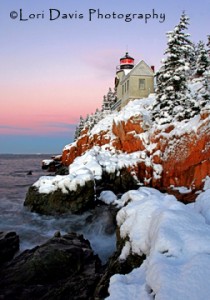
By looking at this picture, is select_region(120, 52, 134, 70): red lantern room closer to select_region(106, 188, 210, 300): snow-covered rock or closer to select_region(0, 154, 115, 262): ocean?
select_region(0, 154, 115, 262): ocean

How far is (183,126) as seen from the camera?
70.2 ft

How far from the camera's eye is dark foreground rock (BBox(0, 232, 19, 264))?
34.9 feet

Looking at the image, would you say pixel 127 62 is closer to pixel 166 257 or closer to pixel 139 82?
pixel 139 82

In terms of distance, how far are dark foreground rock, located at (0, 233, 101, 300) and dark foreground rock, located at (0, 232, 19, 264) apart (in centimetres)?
102

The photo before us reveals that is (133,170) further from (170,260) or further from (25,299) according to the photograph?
(170,260)

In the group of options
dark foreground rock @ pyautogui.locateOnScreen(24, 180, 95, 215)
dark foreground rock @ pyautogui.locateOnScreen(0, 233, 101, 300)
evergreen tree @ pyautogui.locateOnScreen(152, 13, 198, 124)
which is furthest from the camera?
evergreen tree @ pyautogui.locateOnScreen(152, 13, 198, 124)

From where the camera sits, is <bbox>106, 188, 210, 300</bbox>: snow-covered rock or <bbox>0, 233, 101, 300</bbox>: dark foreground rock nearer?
<bbox>106, 188, 210, 300</bbox>: snow-covered rock

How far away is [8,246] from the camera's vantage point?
1141 cm

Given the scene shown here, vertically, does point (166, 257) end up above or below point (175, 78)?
below

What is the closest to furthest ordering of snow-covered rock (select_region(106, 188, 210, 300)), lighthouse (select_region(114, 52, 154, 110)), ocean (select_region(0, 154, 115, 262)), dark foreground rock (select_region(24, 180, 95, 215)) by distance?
1. snow-covered rock (select_region(106, 188, 210, 300))
2. ocean (select_region(0, 154, 115, 262))
3. dark foreground rock (select_region(24, 180, 95, 215))
4. lighthouse (select_region(114, 52, 154, 110))

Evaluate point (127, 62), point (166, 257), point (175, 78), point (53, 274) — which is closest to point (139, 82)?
point (127, 62)

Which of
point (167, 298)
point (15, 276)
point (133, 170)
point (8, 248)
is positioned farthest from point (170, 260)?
point (133, 170)

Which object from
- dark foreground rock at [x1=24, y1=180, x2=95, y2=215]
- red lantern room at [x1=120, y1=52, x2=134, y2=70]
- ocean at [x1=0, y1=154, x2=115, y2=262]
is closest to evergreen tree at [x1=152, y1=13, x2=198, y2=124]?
dark foreground rock at [x1=24, y1=180, x2=95, y2=215]

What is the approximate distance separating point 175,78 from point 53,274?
20.1 m
